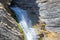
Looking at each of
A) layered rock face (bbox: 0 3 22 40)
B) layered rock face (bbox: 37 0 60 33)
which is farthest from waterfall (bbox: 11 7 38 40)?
layered rock face (bbox: 0 3 22 40)

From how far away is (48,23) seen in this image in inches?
284

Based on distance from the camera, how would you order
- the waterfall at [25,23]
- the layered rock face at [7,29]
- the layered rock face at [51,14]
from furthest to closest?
the waterfall at [25,23] → the layered rock face at [51,14] → the layered rock face at [7,29]

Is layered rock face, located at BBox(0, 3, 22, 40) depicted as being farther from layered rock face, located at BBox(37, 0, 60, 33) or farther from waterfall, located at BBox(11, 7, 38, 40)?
layered rock face, located at BBox(37, 0, 60, 33)

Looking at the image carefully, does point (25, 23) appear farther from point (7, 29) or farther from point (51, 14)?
point (7, 29)

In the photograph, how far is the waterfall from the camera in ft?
24.3

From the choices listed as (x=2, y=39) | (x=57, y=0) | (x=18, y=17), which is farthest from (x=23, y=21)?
(x=2, y=39)

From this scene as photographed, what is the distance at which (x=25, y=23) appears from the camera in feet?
26.7

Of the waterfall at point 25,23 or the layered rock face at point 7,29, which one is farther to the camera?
the waterfall at point 25,23

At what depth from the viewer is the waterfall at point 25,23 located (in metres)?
7.40

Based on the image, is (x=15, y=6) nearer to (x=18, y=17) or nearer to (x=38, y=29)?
(x=18, y=17)

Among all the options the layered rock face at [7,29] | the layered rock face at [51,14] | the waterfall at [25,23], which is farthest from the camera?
the waterfall at [25,23]

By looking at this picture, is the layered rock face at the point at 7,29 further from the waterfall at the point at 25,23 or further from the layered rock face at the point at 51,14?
the layered rock face at the point at 51,14

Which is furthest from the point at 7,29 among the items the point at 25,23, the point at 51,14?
the point at 25,23

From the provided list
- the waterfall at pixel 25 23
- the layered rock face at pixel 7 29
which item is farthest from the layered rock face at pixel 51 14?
the layered rock face at pixel 7 29
